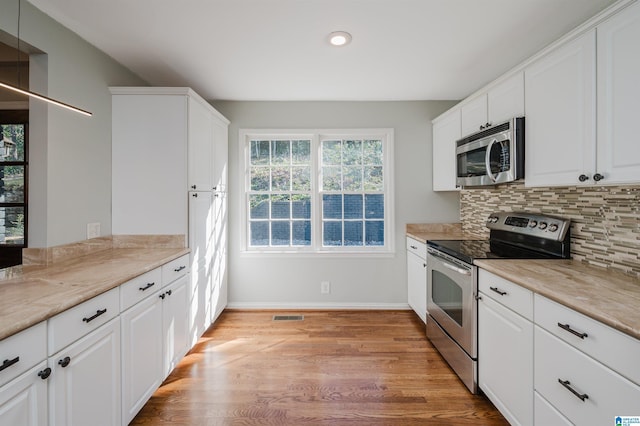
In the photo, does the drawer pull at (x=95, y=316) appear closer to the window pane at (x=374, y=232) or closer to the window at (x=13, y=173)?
the window at (x=13, y=173)

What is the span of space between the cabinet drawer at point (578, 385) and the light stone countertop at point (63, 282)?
2106mm

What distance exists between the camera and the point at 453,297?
2205mm

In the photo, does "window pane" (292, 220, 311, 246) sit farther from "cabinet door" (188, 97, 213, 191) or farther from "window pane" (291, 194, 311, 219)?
"cabinet door" (188, 97, 213, 191)

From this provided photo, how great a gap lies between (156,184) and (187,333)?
50.0 inches

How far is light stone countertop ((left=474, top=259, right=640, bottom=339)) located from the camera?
41.9 inches

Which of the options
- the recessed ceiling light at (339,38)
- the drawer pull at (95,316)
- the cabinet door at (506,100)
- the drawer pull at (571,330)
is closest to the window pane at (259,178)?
the recessed ceiling light at (339,38)

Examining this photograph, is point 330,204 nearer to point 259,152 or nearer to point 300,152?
point 300,152

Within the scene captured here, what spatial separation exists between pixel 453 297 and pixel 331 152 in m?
2.12

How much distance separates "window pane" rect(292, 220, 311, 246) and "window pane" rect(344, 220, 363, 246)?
46 cm

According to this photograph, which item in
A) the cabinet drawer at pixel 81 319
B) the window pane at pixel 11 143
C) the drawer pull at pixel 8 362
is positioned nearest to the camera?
the drawer pull at pixel 8 362

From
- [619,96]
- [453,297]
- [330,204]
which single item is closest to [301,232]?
[330,204]

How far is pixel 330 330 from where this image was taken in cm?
295

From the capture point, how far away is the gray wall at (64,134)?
1807 millimetres

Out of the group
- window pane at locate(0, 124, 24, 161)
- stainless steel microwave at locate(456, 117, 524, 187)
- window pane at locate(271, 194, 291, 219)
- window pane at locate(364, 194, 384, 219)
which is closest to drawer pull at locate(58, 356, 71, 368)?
window pane at locate(0, 124, 24, 161)
